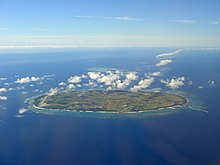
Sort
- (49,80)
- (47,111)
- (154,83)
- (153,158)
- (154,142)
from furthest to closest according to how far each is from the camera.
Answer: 1. (49,80)
2. (154,83)
3. (47,111)
4. (154,142)
5. (153,158)

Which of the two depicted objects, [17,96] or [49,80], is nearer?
[17,96]

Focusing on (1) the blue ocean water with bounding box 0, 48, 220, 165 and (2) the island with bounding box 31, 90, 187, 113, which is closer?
(1) the blue ocean water with bounding box 0, 48, 220, 165

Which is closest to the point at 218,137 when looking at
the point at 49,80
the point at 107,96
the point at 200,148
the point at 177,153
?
the point at 200,148

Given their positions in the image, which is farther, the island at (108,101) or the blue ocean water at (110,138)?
the island at (108,101)

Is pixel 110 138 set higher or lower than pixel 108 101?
higher

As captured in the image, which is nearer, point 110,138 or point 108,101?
point 110,138

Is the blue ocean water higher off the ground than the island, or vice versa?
the blue ocean water

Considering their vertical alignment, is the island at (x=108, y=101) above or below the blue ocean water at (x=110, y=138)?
below

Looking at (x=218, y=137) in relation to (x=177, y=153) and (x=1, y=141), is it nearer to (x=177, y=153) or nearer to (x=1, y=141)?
(x=177, y=153)
